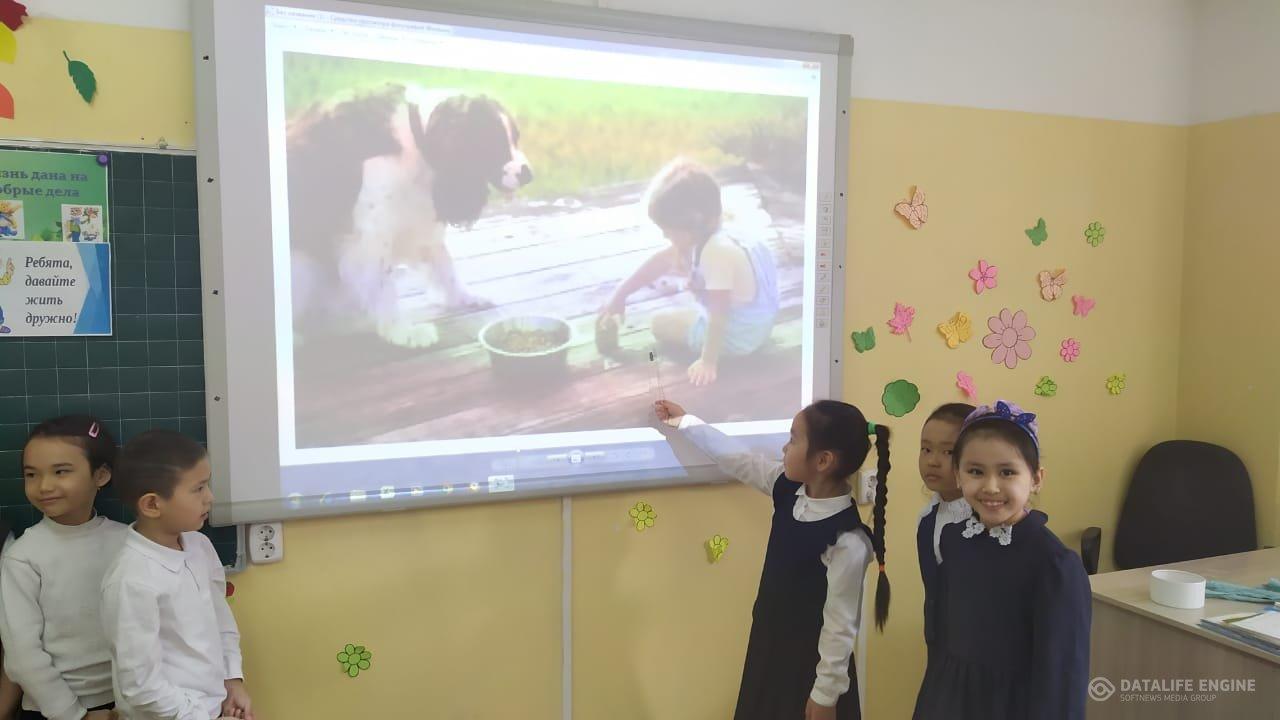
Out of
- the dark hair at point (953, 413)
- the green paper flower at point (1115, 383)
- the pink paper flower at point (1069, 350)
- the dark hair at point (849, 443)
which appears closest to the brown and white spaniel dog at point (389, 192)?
the dark hair at point (849, 443)

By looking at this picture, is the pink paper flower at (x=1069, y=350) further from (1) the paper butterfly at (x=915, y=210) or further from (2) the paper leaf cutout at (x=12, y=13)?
(2) the paper leaf cutout at (x=12, y=13)

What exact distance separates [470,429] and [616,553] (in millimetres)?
581

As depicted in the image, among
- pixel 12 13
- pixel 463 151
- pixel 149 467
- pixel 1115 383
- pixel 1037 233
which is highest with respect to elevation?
pixel 12 13

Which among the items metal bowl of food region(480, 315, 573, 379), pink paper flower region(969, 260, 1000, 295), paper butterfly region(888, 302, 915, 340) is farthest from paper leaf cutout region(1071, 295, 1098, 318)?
metal bowl of food region(480, 315, 573, 379)

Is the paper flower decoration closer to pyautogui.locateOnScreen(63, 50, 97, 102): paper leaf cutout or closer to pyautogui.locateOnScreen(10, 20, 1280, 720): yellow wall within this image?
pyautogui.locateOnScreen(10, 20, 1280, 720): yellow wall

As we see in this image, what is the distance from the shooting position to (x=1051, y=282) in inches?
110

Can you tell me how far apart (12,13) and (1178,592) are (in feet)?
10.1

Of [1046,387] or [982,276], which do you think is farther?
[1046,387]

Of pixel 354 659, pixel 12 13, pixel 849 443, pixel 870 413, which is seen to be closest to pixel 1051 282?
pixel 870 413

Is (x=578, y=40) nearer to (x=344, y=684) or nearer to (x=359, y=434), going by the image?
(x=359, y=434)

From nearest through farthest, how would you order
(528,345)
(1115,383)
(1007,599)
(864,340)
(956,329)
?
(1007,599), (528,345), (864,340), (956,329), (1115,383)

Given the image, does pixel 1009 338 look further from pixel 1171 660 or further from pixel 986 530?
pixel 986 530

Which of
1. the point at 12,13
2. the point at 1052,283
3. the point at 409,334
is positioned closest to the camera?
the point at 12,13

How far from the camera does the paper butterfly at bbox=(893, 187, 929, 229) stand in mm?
2580
